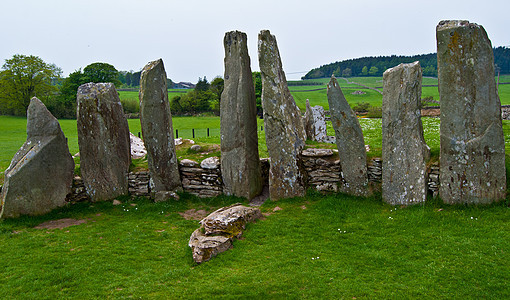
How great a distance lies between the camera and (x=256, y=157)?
12.9 meters

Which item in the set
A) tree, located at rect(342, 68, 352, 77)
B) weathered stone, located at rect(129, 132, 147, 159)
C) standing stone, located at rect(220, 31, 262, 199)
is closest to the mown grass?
standing stone, located at rect(220, 31, 262, 199)

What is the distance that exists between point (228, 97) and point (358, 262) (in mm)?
6926

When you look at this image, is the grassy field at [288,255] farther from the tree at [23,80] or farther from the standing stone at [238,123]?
the tree at [23,80]

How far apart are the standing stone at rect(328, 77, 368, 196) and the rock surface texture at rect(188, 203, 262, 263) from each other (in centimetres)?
330

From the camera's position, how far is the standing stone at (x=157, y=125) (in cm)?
1252

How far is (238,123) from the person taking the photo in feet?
41.2

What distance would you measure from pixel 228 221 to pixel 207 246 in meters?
1.10

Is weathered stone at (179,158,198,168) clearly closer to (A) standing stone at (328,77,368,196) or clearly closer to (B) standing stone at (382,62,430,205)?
(A) standing stone at (328,77,368,196)

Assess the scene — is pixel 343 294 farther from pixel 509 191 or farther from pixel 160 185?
pixel 160 185

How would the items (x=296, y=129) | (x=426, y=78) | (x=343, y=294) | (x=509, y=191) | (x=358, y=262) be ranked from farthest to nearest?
1. (x=426, y=78)
2. (x=296, y=129)
3. (x=509, y=191)
4. (x=358, y=262)
5. (x=343, y=294)

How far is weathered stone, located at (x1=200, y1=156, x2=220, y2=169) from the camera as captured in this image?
13.0m

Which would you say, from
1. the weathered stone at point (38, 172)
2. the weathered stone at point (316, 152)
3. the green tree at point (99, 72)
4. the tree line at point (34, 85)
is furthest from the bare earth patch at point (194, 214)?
the green tree at point (99, 72)

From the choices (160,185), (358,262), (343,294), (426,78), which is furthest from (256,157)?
(426,78)

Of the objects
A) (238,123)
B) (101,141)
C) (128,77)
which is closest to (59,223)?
(101,141)
